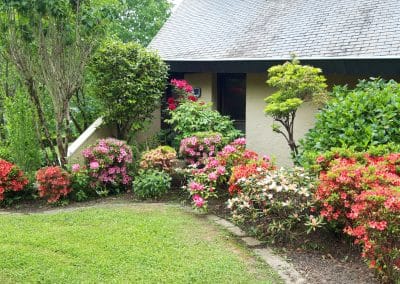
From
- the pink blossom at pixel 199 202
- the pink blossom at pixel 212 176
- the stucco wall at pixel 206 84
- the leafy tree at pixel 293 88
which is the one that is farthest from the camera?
the stucco wall at pixel 206 84

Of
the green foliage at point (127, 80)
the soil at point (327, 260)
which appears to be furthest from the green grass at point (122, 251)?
the green foliage at point (127, 80)

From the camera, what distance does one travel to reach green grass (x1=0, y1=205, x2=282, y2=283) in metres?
4.18

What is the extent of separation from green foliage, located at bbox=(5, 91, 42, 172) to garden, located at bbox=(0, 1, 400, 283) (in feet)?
0.07

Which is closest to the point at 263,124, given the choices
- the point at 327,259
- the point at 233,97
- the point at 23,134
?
the point at 233,97

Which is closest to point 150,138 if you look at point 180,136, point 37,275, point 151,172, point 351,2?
point 180,136

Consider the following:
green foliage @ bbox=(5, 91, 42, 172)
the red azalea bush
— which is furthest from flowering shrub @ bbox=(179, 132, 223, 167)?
the red azalea bush

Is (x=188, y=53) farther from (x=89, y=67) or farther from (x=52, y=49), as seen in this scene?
(x=52, y=49)

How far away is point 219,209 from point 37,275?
2.90 m

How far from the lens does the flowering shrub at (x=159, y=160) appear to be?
7.51 meters

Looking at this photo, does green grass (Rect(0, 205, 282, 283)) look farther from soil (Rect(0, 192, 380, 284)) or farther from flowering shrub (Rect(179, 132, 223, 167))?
flowering shrub (Rect(179, 132, 223, 167))

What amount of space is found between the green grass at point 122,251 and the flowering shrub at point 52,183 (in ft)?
2.51

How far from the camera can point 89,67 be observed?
8.98 m

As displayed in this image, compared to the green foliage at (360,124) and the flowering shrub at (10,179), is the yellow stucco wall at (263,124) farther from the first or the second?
the flowering shrub at (10,179)

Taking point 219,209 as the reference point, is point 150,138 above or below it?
above
